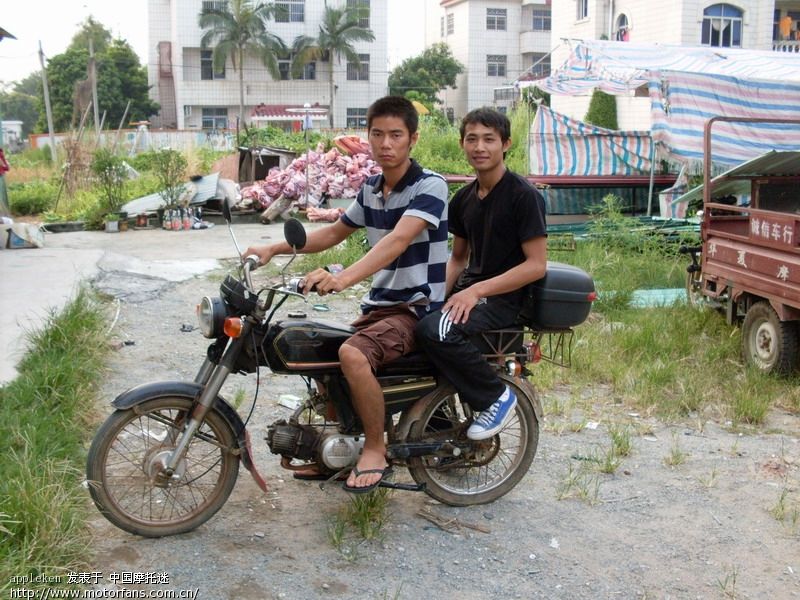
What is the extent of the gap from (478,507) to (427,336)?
0.99m

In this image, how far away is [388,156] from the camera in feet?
12.3

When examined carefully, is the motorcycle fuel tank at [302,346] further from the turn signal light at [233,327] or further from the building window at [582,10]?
the building window at [582,10]

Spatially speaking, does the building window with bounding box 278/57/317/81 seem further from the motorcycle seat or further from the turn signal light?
the turn signal light

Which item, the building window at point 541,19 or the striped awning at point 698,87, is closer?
the striped awning at point 698,87

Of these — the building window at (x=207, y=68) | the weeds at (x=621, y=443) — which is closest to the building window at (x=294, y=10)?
the building window at (x=207, y=68)

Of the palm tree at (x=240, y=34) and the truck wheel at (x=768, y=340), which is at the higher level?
the palm tree at (x=240, y=34)

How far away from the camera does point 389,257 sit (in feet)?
11.7

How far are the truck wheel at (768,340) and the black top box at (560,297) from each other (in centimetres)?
274

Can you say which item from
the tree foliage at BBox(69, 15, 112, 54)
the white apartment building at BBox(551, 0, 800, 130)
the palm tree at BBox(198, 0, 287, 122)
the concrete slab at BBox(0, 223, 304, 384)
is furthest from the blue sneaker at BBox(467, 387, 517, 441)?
the tree foliage at BBox(69, 15, 112, 54)

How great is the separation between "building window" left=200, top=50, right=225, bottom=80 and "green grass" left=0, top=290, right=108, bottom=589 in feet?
145

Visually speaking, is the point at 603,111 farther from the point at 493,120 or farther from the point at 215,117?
the point at 215,117

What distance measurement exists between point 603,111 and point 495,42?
27.7m

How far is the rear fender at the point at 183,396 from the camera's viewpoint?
3.51 meters

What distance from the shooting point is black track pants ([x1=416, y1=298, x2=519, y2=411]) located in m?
3.71
